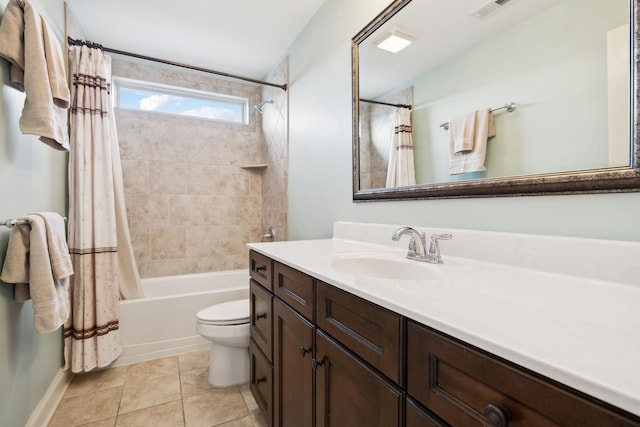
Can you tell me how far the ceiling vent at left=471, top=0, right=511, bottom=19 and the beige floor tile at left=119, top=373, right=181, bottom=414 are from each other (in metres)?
2.36

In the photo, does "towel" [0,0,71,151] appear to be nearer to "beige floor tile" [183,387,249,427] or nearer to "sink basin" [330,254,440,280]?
"sink basin" [330,254,440,280]

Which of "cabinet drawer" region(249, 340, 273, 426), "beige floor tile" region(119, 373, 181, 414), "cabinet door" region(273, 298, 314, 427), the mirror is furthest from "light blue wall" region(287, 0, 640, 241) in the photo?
"beige floor tile" region(119, 373, 181, 414)

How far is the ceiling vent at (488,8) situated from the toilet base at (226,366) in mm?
2051

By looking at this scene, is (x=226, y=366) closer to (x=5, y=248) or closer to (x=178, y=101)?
(x=5, y=248)

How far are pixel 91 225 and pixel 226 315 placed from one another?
1.09m

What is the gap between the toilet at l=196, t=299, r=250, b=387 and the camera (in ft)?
5.58

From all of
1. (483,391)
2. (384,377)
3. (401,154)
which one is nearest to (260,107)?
(401,154)

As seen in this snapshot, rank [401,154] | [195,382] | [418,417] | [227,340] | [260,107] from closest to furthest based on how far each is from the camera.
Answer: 1. [418,417]
2. [401,154]
3. [227,340]
4. [195,382]
5. [260,107]

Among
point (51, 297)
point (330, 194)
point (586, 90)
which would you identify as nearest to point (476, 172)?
point (586, 90)

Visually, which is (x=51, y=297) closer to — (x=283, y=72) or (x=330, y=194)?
(x=330, y=194)

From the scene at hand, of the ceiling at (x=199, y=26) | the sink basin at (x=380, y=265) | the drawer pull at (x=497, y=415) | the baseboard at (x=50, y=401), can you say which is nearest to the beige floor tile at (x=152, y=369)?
the baseboard at (x=50, y=401)

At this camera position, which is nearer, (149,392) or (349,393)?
(349,393)

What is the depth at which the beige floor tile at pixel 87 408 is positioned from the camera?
1491mm

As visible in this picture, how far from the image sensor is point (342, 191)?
178cm
